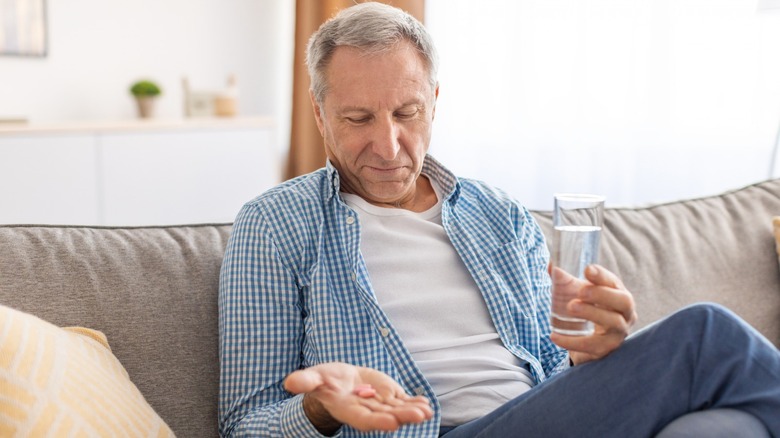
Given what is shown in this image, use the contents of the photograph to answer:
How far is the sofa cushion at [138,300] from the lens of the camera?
59.2 inches

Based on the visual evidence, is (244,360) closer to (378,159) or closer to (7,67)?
(378,159)

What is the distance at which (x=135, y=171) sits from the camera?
148 inches

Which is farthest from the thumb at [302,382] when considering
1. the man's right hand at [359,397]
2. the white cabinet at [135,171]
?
the white cabinet at [135,171]

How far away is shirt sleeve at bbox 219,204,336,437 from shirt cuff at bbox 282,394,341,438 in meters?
0.04

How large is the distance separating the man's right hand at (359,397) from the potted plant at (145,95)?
3.17 m

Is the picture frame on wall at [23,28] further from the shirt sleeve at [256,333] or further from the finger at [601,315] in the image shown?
the finger at [601,315]

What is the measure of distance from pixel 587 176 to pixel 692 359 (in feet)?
7.79

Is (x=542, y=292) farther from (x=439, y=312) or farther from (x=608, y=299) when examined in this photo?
(x=608, y=299)

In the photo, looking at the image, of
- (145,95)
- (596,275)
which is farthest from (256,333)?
(145,95)

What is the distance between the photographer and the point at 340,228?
161 cm

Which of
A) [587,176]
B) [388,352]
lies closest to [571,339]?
[388,352]

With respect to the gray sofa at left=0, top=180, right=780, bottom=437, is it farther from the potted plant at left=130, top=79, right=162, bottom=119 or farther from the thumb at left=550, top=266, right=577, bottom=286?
the potted plant at left=130, top=79, right=162, bottom=119

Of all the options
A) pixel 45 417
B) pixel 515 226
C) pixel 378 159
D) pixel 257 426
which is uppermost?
pixel 378 159

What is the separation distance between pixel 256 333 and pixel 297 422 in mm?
198
